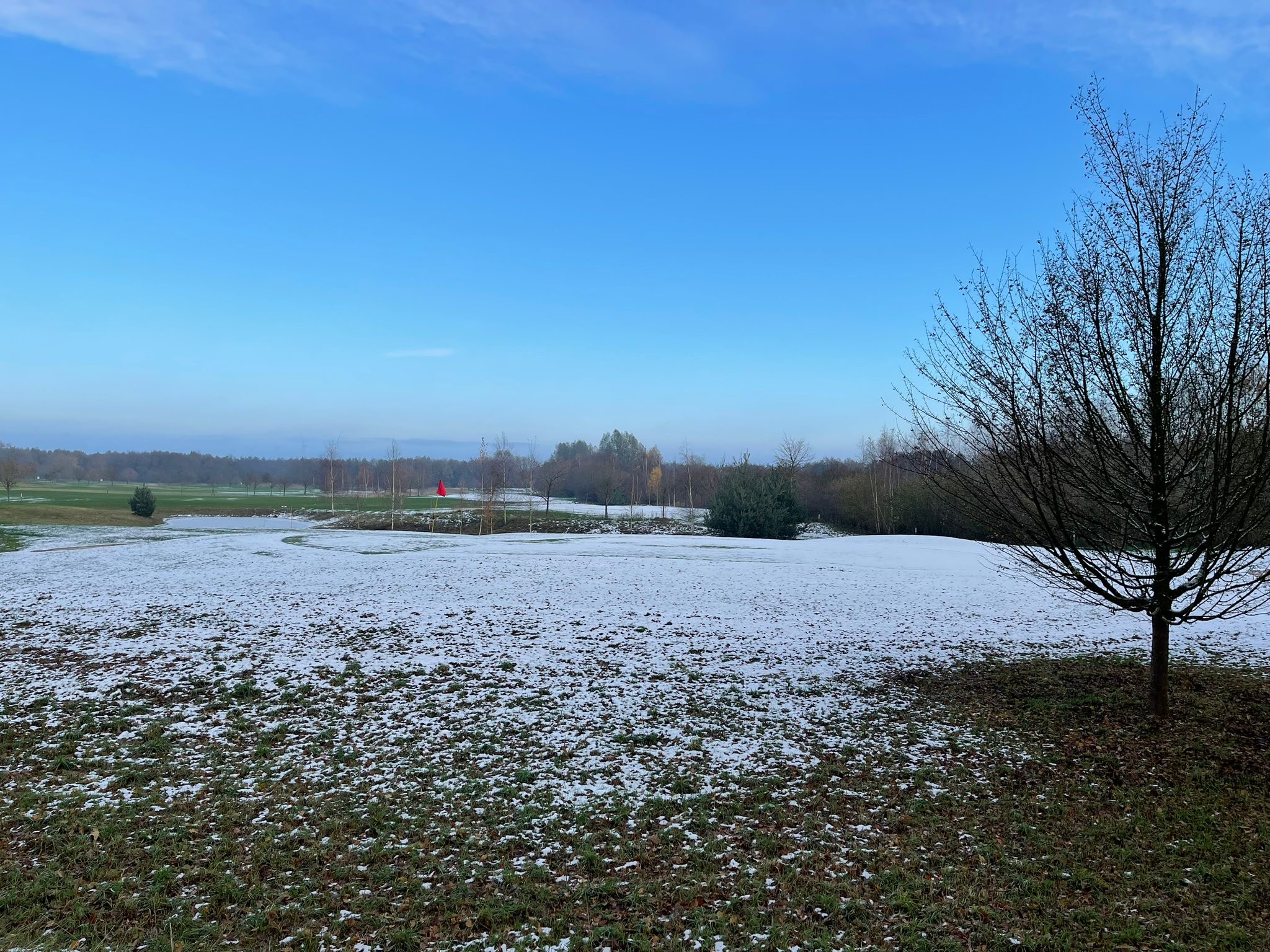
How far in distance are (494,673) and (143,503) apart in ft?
146

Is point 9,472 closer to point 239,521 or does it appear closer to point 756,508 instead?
point 239,521

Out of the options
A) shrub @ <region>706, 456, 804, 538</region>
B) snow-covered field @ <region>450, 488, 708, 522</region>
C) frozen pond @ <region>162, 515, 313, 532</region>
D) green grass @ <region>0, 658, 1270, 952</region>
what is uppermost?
shrub @ <region>706, 456, 804, 538</region>

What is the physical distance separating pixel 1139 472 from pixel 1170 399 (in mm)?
754

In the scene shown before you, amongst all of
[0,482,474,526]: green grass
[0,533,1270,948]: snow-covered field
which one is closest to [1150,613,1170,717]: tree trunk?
[0,533,1270,948]: snow-covered field

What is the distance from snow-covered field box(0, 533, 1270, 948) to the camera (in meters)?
5.90

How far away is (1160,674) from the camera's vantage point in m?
7.53

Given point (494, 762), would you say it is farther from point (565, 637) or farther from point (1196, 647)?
point (1196, 647)

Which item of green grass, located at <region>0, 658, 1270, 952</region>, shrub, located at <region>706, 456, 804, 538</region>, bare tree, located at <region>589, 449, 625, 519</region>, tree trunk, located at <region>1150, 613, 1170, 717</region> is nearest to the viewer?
green grass, located at <region>0, 658, 1270, 952</region>

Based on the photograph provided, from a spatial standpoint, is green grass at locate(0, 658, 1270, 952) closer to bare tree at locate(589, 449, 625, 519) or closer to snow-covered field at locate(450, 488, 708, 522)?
snow-covered field at locate(450, 488, 708, 522)

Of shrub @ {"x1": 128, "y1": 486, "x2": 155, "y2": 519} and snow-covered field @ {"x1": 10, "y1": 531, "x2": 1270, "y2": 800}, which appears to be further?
shrub @ {"x1": 128, "y1": 486, "x2": 155, "y2": 519}

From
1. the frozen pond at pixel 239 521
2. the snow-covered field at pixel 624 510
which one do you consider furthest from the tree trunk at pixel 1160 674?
the snow-covered field at pixel 624 510

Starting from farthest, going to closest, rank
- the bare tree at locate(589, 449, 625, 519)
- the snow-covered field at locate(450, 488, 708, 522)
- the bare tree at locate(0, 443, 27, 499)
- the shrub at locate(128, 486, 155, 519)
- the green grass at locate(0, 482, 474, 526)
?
1. the bare tree at locate(589, 449, 625, 519)
2. the snow-covered field at locate(450, 488, 708, 522)
3. the bare tree at locate(0, 443, 27, 499)
4. the shrub at locate(128, 486, 155, 519)
5. the green grass at locate(0, 482, 474, 526)

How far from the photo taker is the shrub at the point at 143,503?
42.6 metres

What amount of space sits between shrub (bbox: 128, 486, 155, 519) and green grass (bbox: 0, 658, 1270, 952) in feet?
141
